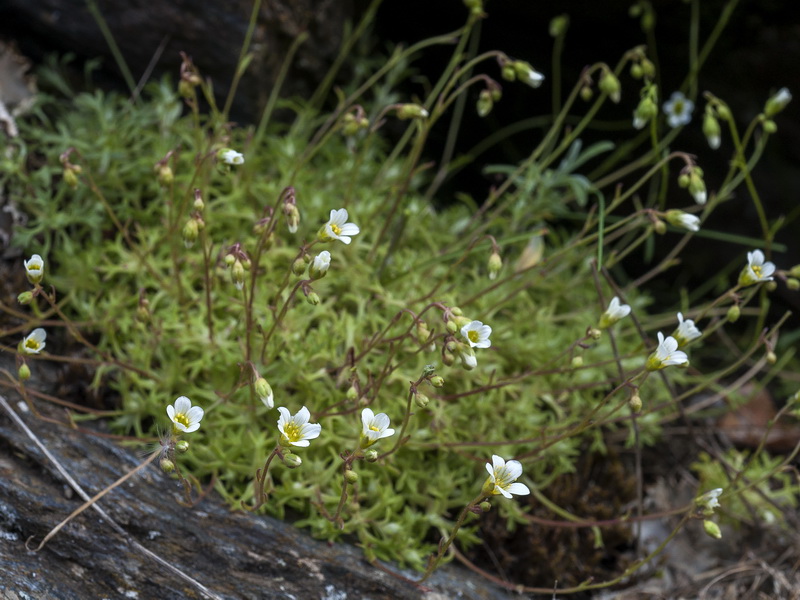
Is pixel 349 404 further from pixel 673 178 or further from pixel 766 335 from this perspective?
pixel 673 178

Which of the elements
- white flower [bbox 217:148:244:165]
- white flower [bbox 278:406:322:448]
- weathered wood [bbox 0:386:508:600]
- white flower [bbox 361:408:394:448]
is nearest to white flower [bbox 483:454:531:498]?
white flower [bbox 361:408:394:448]

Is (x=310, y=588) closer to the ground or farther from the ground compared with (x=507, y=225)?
closer to the ground

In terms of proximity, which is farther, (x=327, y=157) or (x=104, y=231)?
(x=327, y=157)

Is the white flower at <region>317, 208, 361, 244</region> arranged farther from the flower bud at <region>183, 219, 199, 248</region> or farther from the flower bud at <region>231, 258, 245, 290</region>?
the flower bud at <region>183, 219, 199, 248</region>

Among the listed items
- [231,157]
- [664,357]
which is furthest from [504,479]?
[231,157]

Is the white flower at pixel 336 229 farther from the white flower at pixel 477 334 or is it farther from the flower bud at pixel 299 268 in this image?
the white flower at pixel 477 334

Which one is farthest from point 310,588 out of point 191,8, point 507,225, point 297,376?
point 191,8
